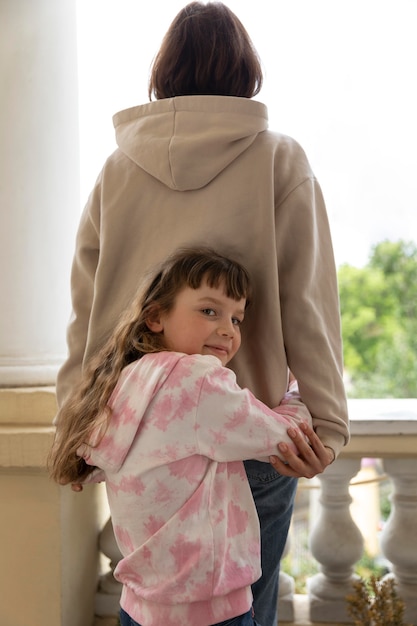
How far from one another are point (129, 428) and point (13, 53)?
1232 millimetres

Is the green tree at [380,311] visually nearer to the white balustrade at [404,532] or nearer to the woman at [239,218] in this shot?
the white balustrade at [404,532]

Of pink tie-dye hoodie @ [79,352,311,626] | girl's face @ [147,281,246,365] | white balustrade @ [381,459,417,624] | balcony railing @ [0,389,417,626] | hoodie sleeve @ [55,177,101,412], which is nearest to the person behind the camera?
pink tie-dye hoodie @ [79,352,311,626]

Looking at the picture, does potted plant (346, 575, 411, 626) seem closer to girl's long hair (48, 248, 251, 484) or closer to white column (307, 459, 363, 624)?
white column (307, 459, 363, 624)

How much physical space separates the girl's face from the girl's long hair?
12 mm

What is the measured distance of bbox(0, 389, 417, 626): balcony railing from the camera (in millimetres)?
1878

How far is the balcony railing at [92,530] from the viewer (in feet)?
6.16

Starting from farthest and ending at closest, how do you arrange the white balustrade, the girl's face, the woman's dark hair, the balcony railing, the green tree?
the green tree < the white balustrade < the balcony railing < the woman's dark hair < the girl's face

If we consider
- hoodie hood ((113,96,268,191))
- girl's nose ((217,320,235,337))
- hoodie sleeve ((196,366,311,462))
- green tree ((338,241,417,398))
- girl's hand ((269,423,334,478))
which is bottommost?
green tree ((338,241,417,398))

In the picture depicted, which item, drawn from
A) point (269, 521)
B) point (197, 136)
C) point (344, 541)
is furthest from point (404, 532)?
point (197, 136)

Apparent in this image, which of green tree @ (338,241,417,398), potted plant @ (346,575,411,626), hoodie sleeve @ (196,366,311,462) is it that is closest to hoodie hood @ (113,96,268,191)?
hoodie sleeve @ (196,366,311,462)

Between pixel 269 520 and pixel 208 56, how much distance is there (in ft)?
2.74

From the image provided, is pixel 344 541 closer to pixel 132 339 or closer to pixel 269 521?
pixel 269 521

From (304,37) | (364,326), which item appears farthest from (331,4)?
(364,326)

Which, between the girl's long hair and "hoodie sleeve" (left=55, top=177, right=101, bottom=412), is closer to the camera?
the girl's long hair
